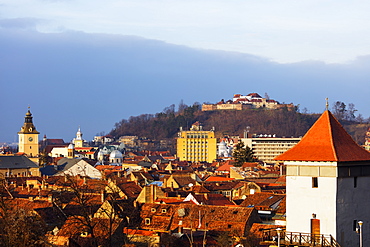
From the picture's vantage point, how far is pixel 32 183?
82.8 meters

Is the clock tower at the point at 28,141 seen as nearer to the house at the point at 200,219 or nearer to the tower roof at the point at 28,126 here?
the tower roof at the point at 28,126

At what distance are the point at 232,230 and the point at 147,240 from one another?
18.4 feet

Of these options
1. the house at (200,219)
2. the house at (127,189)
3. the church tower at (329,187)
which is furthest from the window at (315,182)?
the house at (127,189)

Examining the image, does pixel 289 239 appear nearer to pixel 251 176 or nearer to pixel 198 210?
pixel 198 210

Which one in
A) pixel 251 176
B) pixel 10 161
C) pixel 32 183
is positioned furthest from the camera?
pixel 10 161

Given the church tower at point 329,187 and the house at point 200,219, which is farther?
the house at point 200,219

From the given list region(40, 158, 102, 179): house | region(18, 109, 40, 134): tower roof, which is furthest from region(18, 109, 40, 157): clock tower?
region(40, 158, 102, 179): house

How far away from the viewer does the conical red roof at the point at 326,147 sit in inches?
765

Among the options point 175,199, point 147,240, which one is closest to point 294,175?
point 147,240

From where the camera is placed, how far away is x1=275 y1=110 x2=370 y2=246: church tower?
19.1 meters

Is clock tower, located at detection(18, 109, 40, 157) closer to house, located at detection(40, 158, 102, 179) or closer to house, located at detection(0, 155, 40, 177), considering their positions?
house, located at detection(40, 158, 102, 179)

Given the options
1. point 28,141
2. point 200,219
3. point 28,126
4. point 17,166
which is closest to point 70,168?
point 17,166

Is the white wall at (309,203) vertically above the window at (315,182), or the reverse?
the window at (315,182)

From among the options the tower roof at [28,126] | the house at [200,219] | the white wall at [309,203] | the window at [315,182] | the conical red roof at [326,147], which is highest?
the tower roof at [28,126]
